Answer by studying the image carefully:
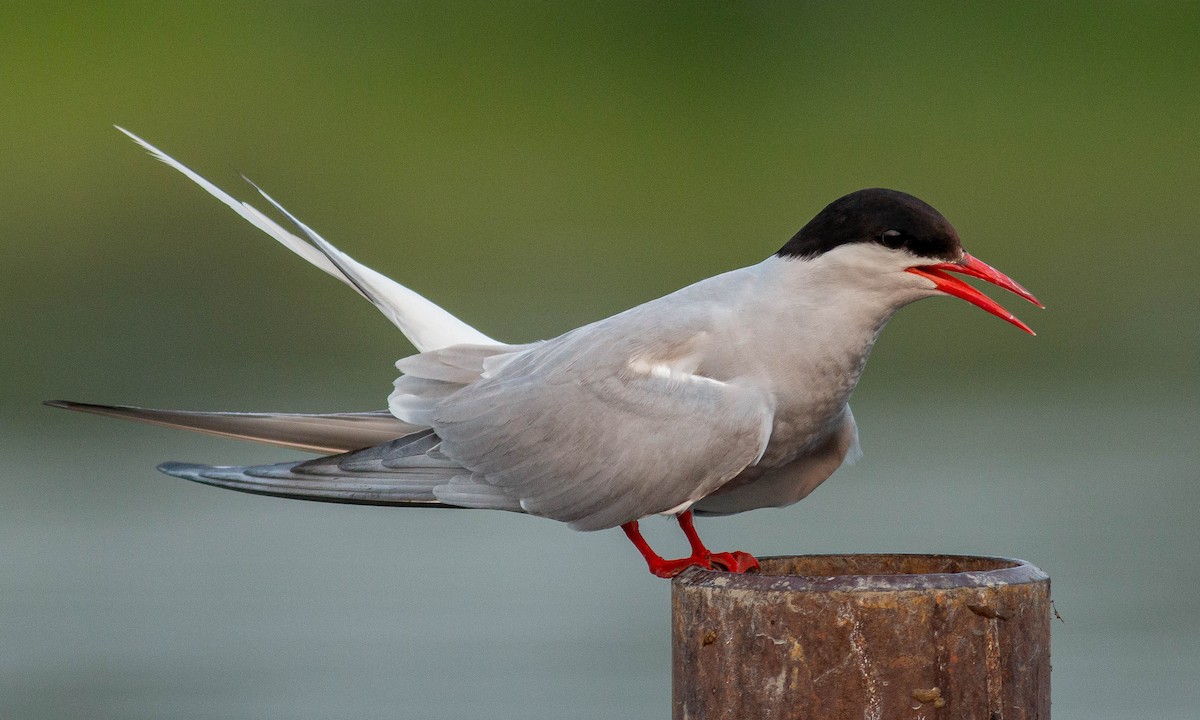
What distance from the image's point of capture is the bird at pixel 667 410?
3.65 metres

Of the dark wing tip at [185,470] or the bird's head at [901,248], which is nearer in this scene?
the bird's head at [901,248]

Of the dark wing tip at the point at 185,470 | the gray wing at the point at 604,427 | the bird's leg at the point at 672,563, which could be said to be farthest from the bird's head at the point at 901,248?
the dark wing tip at the point at 185,470

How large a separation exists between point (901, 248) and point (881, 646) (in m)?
1.07

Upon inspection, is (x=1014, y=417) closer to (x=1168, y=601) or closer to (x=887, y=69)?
(x=1168, y=601)

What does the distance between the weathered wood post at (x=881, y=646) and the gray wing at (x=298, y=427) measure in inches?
54.3

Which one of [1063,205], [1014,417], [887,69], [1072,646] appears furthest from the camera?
[887,69]

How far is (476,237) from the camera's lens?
35.0 feet

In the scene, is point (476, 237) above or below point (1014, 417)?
above

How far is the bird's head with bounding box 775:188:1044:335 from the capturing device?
Result: 3611 mm

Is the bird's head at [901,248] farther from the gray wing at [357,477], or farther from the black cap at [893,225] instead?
the gray wing at [357,477]

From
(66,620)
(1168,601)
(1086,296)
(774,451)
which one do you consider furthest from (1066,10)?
(774,451)

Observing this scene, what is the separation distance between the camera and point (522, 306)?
9883 mm

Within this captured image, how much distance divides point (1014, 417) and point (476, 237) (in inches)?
139

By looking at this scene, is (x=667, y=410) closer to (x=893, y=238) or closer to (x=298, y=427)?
(x=893, y=238)
